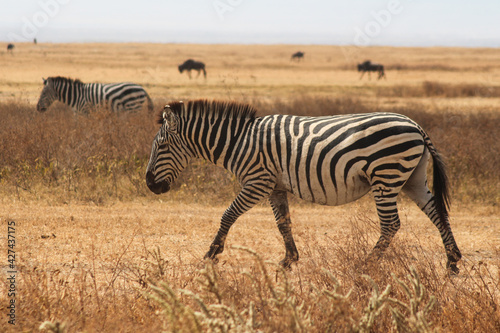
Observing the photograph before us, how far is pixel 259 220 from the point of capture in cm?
812

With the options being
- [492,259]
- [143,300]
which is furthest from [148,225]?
[492,259]

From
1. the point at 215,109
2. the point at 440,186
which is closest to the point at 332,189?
the point at 440,186

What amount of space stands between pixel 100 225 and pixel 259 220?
7.49 feet

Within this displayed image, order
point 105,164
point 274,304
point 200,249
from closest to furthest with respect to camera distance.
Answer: point 274,304 → point 200,249 → point 105,164

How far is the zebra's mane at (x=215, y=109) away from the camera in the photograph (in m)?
6.16

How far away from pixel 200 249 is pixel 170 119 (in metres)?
1.62

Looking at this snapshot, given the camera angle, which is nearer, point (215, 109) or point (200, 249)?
point (215, 109)

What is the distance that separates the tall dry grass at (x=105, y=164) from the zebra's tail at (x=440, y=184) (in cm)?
363

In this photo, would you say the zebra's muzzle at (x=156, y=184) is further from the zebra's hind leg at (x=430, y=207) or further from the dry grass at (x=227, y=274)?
Result: the zebra's hind leg at (x=430, y=207)

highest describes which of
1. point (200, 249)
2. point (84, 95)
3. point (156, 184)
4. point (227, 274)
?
point (84, 95)

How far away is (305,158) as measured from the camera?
5.73m

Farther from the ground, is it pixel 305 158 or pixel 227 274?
pixel 305 158

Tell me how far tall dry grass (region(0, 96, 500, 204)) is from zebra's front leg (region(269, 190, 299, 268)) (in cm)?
325

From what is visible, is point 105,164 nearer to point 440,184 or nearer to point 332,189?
point 332,189
